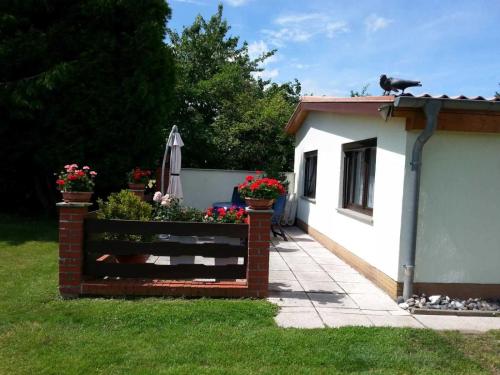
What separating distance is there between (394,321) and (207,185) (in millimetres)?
9311

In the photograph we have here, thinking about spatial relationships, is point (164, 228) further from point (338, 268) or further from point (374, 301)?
point (338, 268)

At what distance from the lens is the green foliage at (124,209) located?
623 cm

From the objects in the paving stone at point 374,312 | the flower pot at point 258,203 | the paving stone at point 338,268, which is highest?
the flower pot at point 258,203

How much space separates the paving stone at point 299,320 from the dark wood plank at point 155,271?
997 millimetres

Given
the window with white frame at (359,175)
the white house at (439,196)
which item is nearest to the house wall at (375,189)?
the white house at (439,196)

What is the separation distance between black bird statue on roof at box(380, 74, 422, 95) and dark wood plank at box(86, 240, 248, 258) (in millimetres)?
2714

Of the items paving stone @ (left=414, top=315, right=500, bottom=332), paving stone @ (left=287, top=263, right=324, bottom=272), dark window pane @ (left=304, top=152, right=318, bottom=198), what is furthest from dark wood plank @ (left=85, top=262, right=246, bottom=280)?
dark window pane @ (left=304, top=152, right=318, bottom=198)

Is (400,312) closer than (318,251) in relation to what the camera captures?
Yes

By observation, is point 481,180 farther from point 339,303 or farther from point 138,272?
point 138,272

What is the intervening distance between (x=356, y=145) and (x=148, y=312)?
480cm

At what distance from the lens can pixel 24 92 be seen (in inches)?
367

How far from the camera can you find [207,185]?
44.6 feet

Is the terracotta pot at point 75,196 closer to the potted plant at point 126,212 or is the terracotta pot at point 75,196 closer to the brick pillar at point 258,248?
the potted plant at point 126,212

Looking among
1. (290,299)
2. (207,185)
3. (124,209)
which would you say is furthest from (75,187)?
(207,185)
